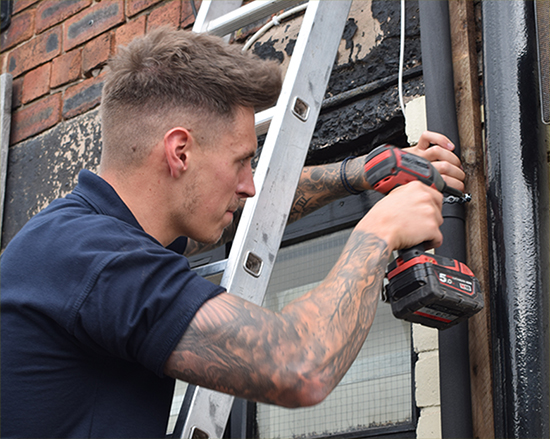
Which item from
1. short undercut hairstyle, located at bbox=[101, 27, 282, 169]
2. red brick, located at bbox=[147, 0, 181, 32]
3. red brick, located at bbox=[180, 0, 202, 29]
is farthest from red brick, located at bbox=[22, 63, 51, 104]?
short undercut hairstyle, located at bbox=[101, 27, 282, 169]

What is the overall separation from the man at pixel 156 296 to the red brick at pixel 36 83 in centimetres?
155

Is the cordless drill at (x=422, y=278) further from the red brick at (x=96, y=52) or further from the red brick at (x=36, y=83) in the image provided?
the red brick at (x=36, y=83)

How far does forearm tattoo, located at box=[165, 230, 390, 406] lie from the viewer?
0.98 meters

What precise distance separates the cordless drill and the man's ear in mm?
385

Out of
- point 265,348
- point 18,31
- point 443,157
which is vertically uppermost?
point 18,31

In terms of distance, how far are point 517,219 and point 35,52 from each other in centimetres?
225

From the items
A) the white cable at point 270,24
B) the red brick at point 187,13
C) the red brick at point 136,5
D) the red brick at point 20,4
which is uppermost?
the red brick at point 20,4

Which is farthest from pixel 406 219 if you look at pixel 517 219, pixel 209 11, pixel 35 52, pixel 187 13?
pixel 35 52

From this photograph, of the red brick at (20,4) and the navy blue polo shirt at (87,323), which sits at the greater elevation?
the red brick at (20,4)

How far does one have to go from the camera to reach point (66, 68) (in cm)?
263

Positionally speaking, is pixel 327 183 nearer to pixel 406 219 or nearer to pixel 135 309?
pixel 406 219

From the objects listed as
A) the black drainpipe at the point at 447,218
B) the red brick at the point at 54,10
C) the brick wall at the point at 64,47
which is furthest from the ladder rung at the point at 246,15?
the red brick at the point at 54,10

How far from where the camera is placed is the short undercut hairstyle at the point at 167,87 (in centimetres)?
129

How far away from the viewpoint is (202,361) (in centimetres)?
98
